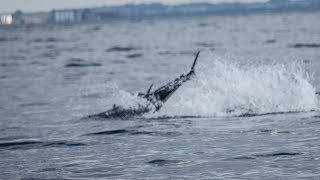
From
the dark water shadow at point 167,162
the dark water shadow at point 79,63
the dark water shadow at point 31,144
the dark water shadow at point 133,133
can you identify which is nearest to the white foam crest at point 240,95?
the dark water shadow at point 133,133

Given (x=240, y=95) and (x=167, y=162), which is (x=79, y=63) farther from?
(x=167, y=162)

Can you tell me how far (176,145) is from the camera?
60.8ft

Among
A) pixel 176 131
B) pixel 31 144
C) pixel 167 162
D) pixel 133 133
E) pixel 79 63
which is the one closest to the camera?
pixel 167 162

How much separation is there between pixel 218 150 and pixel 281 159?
61.5 inches

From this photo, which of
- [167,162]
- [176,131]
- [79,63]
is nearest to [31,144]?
[176,131]

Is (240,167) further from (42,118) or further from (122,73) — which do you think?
(122,73)

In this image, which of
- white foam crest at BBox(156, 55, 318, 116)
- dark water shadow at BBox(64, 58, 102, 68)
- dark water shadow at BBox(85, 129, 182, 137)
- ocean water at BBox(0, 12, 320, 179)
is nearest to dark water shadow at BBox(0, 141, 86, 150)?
ocean water at BBox(0, 12, 320, 179)

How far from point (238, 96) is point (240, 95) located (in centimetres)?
9

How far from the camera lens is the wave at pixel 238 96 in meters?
23.6

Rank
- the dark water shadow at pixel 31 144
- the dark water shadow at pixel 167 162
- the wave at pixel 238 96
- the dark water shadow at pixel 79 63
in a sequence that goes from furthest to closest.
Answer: the dark water shadow at pixel 79 63 → the wave at pixel 238 96 → the dark water shadow at pixel 31 144 → the dark water shadow at pixel 167 162

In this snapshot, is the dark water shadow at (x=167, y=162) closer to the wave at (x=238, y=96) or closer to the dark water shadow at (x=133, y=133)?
the dark water shadow at (x=133, y=133)

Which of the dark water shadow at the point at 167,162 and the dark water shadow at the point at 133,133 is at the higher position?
the dark water shadow at the point at 133,133

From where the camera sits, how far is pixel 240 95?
25.1 meters

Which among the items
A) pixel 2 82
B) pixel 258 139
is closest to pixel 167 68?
pixel 2 82
